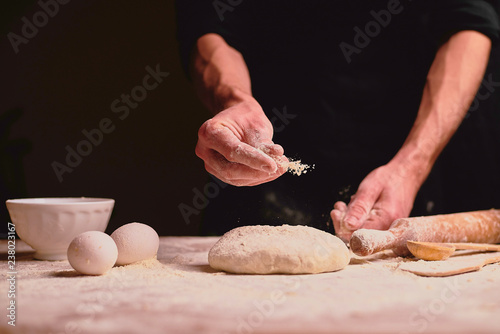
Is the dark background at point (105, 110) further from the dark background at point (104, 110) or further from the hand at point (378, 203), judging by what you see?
the hand at point (378, 203)

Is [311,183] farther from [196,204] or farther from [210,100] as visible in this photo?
[196,204]

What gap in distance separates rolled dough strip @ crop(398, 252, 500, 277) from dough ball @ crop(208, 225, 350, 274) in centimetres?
20

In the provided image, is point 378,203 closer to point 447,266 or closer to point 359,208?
point 359,208

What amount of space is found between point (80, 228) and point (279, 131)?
113cm

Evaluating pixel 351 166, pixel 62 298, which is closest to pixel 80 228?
pixel 62 298

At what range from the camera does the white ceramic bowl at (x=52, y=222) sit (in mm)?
1456

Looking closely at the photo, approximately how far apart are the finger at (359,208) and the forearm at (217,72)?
2.14 ft

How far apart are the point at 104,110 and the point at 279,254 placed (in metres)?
2.92

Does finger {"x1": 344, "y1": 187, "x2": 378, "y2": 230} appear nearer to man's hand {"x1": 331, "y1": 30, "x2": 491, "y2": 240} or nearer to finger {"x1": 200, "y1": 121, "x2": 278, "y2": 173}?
man's hand {"x1": 331, "y1": 30, "x2": 491, "y2": 240}

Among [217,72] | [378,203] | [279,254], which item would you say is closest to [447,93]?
[378,203]

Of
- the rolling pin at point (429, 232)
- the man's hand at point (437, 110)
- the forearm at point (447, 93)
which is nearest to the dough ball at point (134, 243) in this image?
Result: the rolling pin at point (429, 232)

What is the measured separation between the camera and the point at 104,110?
149 inches

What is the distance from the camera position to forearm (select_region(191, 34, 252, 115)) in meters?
2.07

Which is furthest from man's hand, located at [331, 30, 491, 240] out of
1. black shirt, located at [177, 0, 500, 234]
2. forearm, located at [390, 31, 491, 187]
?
black shirt, located at [177, 0, 500, 234]
